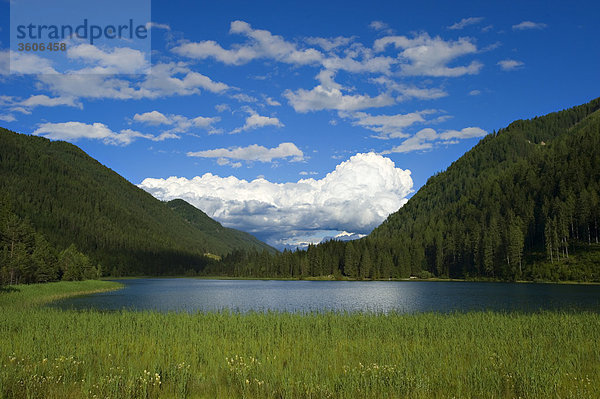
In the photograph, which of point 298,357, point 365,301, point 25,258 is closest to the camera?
point 298,357

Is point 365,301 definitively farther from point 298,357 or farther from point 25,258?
point 25,258

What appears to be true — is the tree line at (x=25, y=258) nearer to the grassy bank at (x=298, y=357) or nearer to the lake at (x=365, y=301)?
the lake at (x=365, y=301)

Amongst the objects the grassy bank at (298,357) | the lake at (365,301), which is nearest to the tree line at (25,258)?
the lake at (365,301)

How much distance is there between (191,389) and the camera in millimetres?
16484

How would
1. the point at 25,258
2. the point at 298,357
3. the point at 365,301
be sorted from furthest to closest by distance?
the point at 25,258
the point at 365,301
the point at 298,357

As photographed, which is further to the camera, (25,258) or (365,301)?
(25,258)

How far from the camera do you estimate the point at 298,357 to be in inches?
806

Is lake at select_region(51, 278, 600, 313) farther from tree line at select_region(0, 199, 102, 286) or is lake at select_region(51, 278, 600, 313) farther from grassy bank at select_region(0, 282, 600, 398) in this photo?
tree line at select_region(0, 199, 102, 286)

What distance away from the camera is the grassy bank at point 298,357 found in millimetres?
15273

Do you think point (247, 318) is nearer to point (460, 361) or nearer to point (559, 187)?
point (460, 361)

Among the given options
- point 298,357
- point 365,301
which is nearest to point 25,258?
point 365,301

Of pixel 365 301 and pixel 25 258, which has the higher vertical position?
pixel 25 258

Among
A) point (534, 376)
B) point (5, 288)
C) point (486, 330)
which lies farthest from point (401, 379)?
point (5, 288)

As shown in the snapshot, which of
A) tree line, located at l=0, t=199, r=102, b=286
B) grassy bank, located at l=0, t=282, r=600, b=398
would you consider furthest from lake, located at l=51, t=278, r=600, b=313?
tree line, located at l=0, t=199, r=102, b=286
